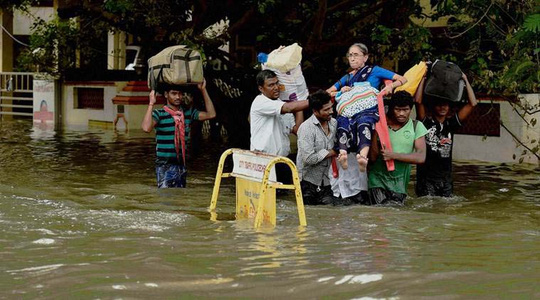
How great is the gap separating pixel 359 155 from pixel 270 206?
168 cm

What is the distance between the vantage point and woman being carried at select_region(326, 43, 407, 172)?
10.9m

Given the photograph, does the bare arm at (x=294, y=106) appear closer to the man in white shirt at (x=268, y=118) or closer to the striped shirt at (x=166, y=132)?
the man in white shirt at (x=268, y=118)

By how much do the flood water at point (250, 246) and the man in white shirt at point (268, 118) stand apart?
0.65 meters

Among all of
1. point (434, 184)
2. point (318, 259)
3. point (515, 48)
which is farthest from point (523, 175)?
point (318, 259)

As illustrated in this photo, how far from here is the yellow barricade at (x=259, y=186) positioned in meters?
9.26

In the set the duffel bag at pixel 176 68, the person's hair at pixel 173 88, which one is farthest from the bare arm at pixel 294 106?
the person's hair at pixel 173 88

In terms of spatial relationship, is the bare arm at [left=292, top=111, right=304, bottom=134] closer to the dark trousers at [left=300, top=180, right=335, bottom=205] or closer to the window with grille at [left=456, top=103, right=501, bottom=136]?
the dark trousers at [left=300, top=180, right=335, bottom=205]

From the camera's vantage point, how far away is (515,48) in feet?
44.2

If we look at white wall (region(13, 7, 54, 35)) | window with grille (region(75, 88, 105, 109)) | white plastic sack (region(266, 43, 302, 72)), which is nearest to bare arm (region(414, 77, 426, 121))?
white plastic sack (region(266, 43, 302, 72))

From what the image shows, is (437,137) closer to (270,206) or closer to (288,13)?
(270,206)

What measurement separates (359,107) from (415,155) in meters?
0.71

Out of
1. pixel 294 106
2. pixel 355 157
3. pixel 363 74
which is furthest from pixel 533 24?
pixel 294 106

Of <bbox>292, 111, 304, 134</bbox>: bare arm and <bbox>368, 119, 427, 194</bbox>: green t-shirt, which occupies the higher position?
<bbox>292, 111, 304, 134</bbox>: bare arm

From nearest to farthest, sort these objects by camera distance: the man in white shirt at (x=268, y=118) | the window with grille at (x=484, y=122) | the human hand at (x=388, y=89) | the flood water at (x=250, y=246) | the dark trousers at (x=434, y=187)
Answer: the flood water at (x=250, y=246), the human hand at (x=388, y=89), the man in white shirt at (x=268, y=118), the dark trousers at (x=434, y=187), the window with grille at (x=484, y=122)
